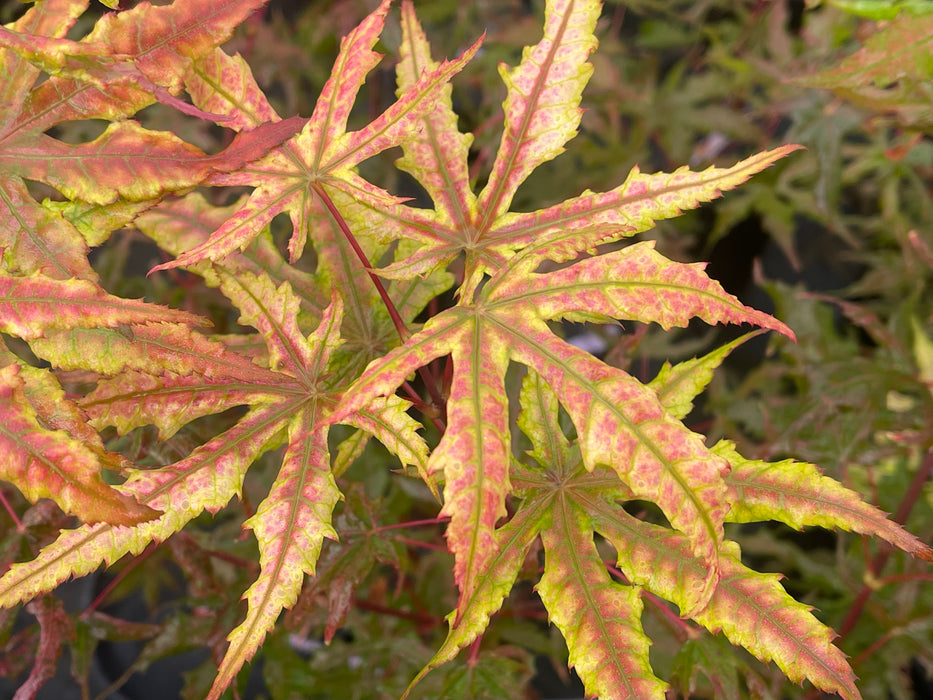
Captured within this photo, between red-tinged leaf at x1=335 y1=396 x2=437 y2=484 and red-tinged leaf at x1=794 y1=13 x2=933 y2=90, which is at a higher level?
red-tinged leaf at x1=794 y1=13 x2=933 y2=90

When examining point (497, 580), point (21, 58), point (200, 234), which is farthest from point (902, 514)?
point (21, 58)

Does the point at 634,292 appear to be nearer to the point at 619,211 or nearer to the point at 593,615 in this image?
the point at 619,211

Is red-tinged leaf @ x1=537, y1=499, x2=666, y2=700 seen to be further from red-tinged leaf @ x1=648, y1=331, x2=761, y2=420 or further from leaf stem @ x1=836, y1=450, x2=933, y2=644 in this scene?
leaf stem @ x1=836, y1=450, x2=933, y2=644

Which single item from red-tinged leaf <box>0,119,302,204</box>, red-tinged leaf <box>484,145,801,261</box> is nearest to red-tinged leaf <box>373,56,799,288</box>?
red-tinged leaf <box>484,145,801,261</box>

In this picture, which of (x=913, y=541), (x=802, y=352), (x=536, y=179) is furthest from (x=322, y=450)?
(x=536, y=179)

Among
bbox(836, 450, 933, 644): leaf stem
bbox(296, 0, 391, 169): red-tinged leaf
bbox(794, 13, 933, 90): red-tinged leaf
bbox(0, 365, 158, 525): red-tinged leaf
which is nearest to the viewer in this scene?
bbox(0, 365, 158, 525): red-tinged leaf

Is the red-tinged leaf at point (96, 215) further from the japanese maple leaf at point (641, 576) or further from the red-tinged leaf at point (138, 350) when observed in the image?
the japanese maple leaf at point (641, 576)

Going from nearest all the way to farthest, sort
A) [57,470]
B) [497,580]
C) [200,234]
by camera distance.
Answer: [57,470] → [497,580] → [200,234]
